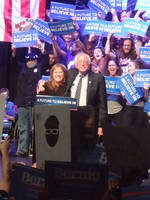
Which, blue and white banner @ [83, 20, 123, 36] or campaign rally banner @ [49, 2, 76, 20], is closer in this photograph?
blue and white banner @ [83, 20, 123, 36]

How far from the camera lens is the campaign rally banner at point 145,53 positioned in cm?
646

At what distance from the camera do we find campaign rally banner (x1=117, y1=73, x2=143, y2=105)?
6377 millimetres

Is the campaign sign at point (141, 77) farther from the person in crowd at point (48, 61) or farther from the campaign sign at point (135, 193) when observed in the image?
the campaign sign at point (135, 193)

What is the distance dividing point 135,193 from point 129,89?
209 inches

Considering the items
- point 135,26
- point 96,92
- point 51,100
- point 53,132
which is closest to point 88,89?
point 96,92

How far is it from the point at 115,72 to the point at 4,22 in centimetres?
199

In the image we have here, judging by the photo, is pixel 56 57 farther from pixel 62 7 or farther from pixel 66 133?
pixel 66 133

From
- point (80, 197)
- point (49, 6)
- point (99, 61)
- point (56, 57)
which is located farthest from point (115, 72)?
point (80, 197)

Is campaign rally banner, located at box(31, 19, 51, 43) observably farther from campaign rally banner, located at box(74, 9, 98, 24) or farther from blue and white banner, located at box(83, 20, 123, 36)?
blue and white banner, located at box(83, 20, 123, 36)

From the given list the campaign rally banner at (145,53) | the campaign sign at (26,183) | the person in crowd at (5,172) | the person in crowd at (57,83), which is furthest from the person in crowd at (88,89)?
the campaign sign at (26,183)

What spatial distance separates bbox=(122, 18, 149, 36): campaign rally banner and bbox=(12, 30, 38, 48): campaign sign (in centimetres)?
146

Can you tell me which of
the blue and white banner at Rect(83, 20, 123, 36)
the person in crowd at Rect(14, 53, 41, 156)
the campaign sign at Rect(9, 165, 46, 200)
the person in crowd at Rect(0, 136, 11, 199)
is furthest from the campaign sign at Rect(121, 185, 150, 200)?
the blue and white banner at Rect(83, 20, 123, 36)

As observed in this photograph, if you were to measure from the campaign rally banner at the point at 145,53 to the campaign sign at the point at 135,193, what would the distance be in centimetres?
547

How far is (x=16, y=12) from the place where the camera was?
6840 millimetres
